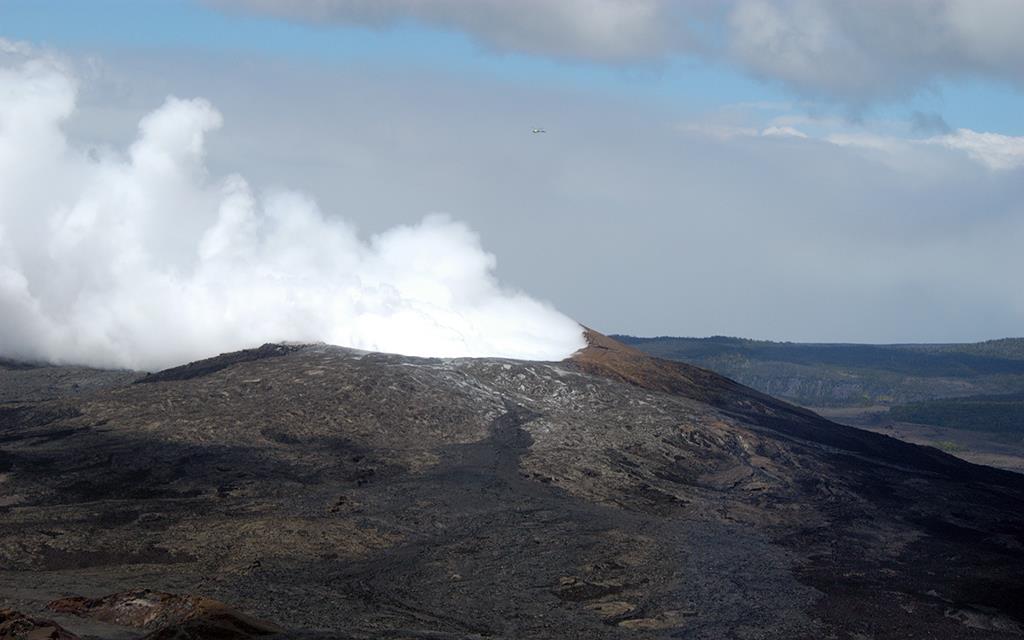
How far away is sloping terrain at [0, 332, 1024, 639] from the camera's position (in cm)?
4434

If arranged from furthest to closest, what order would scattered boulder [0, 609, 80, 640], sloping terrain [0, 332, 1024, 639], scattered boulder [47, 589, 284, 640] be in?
sloping terrain [0, 332, 1024, 639]
scattered boulder [47, 589, 284, 640]
scattered boulder [0, 609, 80, 640]

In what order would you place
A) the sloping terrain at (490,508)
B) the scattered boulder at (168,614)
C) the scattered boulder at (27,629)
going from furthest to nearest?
the sloping terrain at (490,508) < the scattered boulder at (168,614) < the scattered boulder at (27,629)

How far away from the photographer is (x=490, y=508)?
57406 mm

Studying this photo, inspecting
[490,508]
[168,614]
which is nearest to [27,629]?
[168,614]

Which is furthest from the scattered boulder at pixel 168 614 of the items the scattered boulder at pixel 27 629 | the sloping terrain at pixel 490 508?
the scattered boulder at pixel 27 629

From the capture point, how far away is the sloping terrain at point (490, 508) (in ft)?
145

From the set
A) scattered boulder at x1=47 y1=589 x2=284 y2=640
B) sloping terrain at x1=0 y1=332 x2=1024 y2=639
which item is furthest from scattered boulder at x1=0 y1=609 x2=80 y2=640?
sloping terrain at x1=0 y1=332 x2=1024 y2=639

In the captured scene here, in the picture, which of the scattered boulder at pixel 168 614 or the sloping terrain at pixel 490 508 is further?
the sloping terrain at pixel 490 508

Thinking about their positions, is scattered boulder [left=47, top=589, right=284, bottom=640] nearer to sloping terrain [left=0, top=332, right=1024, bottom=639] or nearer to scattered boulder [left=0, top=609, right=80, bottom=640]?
sloping terrain [left=0, top=332, right=1024, bottom=639]

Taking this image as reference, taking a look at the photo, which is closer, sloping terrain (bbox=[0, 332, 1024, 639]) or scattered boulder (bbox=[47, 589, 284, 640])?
scattered boulder (bbox=[47, 589, 284, 640])

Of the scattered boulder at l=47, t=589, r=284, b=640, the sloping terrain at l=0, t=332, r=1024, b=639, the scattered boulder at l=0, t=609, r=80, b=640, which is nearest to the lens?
the scattered boulder at l=0, t=609, r=80, b=640

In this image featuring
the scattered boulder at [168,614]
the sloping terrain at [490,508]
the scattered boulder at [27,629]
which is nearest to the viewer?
the scattered boulder at [27,629]

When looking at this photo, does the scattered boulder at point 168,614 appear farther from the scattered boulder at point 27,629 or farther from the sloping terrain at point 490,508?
the scattered boulder at point 27,629

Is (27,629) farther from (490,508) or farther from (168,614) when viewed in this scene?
(490,508)
